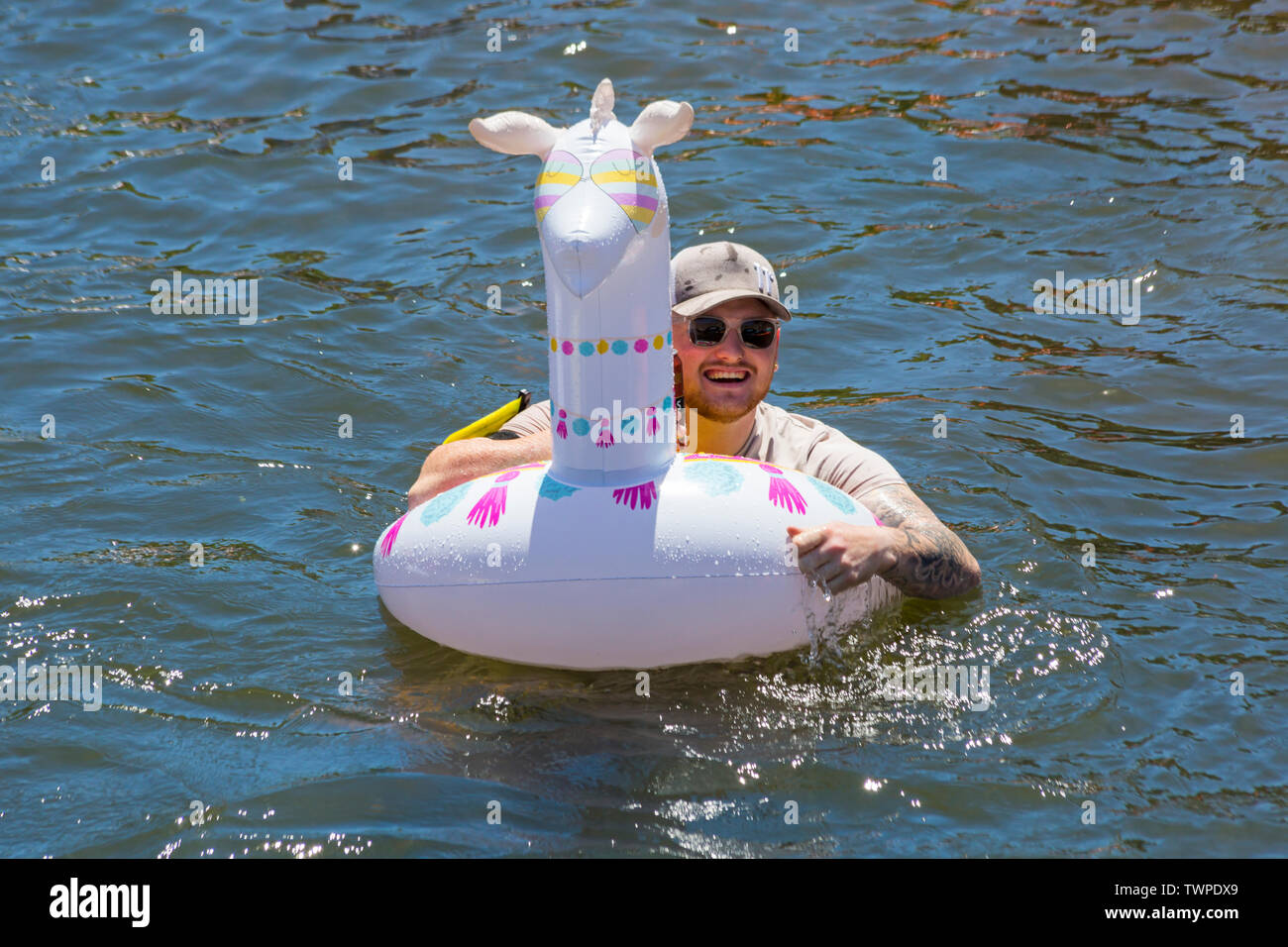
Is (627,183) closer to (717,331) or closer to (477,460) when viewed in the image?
(717,331)

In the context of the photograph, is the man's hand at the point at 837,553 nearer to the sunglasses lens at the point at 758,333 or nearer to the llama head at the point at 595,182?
the sunglasses lens at the point at 758,333

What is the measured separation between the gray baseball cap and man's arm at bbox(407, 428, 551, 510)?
72 centimetres

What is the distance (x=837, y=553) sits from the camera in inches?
177

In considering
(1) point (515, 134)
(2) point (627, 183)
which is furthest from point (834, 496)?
(1) point (515, 134)

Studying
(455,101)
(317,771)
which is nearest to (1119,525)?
(317,771)

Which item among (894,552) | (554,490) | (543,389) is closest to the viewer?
(554,490)

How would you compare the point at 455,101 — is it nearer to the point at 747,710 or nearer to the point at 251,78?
the point at 251,78

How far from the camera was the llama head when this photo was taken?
4.16 metres

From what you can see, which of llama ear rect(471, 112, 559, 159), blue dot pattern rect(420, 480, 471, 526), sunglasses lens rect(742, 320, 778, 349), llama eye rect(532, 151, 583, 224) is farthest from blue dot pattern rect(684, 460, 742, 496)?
llama ear rect(471, 112, 559, 159)

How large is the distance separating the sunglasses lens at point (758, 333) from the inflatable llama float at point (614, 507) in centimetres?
59

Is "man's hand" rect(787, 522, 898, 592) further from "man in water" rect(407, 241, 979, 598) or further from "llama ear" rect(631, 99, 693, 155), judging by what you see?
"llama ear" rect(631, 99, 693, 155)

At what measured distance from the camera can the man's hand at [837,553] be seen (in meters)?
4.50

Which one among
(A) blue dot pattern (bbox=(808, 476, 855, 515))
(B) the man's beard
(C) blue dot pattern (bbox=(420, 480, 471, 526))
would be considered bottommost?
(C) blue dot pattern (bbox=(420, 480, 471, 526))

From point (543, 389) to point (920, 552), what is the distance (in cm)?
318
